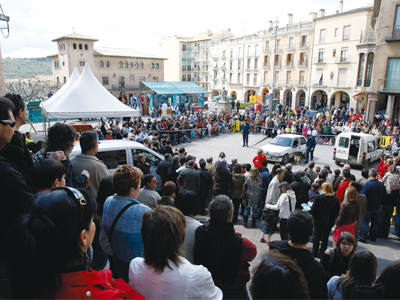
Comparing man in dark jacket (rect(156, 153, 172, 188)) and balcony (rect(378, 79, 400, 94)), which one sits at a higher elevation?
balcony (rect(378, 79, 400, 94))

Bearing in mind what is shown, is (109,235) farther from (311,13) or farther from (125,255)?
(311,13)

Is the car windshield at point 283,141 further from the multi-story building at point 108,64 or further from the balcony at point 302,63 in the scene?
the multi-story building at point 108,64

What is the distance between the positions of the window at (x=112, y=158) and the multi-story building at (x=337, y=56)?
34.1 meters

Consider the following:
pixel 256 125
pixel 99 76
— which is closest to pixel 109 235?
pixel 256 125

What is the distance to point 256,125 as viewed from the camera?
23.4 metres

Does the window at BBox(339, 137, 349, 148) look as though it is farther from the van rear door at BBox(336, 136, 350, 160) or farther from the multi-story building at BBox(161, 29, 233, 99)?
the multi-story building at BBox(161, 29, 233, 99)

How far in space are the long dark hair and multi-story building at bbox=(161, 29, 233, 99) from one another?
65570 millimetres

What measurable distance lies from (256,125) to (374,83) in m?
11.1

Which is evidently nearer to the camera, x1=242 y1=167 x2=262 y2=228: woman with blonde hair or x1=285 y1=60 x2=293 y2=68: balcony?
x1=242 y1=167 x2=262 y2=228: woman with blonde hair

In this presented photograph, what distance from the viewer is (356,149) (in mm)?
13719

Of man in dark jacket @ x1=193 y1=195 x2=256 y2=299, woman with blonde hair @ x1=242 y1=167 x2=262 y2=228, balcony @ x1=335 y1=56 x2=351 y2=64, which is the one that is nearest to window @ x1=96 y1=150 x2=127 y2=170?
woman with blonde hair @ x1=242 y1=167 x2=262 y2=228

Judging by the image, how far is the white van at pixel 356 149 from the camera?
44.4ft

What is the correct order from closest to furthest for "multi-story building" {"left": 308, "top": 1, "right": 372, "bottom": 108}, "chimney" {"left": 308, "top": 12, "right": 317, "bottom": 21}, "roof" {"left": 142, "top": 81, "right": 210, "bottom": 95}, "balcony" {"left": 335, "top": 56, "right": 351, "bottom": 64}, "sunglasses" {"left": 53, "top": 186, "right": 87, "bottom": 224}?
"sunglasses" {"left": 53, "top": 186, "right": 87, "bottom": 224} < "roof" {"left": 142, "top": 81, "right": 210, "bottom": 95} < "multi-story building" {"left": 308, "top": 1, "right": 372, "bottom": 108} < "balcony" {"left": 335, "top": 56, "right": 351, "bottom": 64} < "chimney" {"left": 308, "top": 12, "right": 317, "bottom": 21}

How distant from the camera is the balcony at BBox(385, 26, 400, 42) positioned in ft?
70.4
